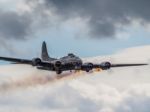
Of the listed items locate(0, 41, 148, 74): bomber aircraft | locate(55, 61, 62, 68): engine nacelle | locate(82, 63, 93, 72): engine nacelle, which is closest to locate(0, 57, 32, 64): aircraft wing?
locate(0, 41, 148, 74): bomber aircraft

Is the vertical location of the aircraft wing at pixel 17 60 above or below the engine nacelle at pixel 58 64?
above

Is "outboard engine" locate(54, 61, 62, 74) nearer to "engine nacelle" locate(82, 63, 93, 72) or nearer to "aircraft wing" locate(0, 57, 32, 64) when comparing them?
"engine nacelle" locate(82, 63, 93, 72)

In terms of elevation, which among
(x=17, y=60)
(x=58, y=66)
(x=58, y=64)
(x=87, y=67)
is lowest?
(x=87, y=67)

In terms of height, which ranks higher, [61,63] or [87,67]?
[61,63]

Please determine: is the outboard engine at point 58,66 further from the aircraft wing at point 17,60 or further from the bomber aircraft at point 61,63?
the aircraft wing at point 17,60

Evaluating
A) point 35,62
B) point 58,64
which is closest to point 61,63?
point 58,64

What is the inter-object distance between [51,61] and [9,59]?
13965 mm

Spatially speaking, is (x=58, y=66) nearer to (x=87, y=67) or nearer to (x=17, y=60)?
(x=87, y=67)

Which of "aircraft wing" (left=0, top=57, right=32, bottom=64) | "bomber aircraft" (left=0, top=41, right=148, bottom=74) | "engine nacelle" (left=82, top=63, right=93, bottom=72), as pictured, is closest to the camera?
"aircraft wing" (left=0, top=57, right=32, bottom=64)

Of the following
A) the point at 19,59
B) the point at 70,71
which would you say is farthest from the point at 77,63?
the point at 19,59

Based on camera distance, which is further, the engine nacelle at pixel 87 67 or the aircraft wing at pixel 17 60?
the engine nacelle at pixel 87 67

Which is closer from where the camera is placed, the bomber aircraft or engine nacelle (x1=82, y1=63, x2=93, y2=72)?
the bomber aircraft

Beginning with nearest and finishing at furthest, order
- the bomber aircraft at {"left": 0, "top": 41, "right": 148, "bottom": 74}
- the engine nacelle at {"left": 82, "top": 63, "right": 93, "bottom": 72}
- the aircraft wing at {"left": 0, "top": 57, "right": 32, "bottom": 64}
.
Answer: the aircraft wing at {"left": 0, "top": 57, "right": 32, "bottom": 64} → the bomber aircraft at {"left": 0, "top": 41, "right": 148, "bottom": 74} → the engine nacelle at {"left": 82, "top": 63, "right": 93, "bottom": 72}

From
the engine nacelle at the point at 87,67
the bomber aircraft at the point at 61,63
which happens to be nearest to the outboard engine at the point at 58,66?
the bomber aircraft at the point at 61,63
